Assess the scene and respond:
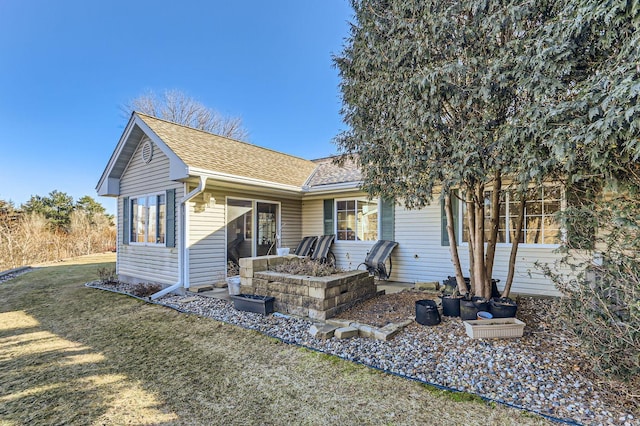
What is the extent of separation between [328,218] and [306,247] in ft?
3.32

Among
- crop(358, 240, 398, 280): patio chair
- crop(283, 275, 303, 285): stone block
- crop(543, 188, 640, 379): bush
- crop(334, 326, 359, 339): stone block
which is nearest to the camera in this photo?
crop(543, 188, 640, 379): bush

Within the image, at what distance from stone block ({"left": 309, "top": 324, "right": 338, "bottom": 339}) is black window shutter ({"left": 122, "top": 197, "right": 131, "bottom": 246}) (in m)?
6.66

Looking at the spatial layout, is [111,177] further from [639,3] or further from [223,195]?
[639,3]

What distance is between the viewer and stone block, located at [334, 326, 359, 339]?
3.80 meters

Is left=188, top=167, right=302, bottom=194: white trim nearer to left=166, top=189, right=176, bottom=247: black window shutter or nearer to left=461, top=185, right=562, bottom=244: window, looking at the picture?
left=166, top=189, right=176, bottom=247: black window shutter

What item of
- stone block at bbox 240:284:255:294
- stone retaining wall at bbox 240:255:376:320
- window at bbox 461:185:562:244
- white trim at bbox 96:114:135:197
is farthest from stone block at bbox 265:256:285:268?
white trim at bbox 96:114:135:197

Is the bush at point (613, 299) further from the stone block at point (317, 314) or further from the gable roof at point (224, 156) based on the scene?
the gable roof at point (224, 156)

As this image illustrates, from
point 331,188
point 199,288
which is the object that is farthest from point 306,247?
point 199,288

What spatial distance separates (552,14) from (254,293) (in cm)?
534

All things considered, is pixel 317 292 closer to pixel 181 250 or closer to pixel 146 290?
pixel 181 250

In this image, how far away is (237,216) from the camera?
763 centimetres

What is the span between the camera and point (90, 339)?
13.4 ft

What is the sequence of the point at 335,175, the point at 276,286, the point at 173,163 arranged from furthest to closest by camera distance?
the point at 335,175 → the point at 173,163 → the point at 276,286

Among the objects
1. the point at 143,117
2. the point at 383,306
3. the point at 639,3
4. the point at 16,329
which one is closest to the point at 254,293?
the point at 383,306
